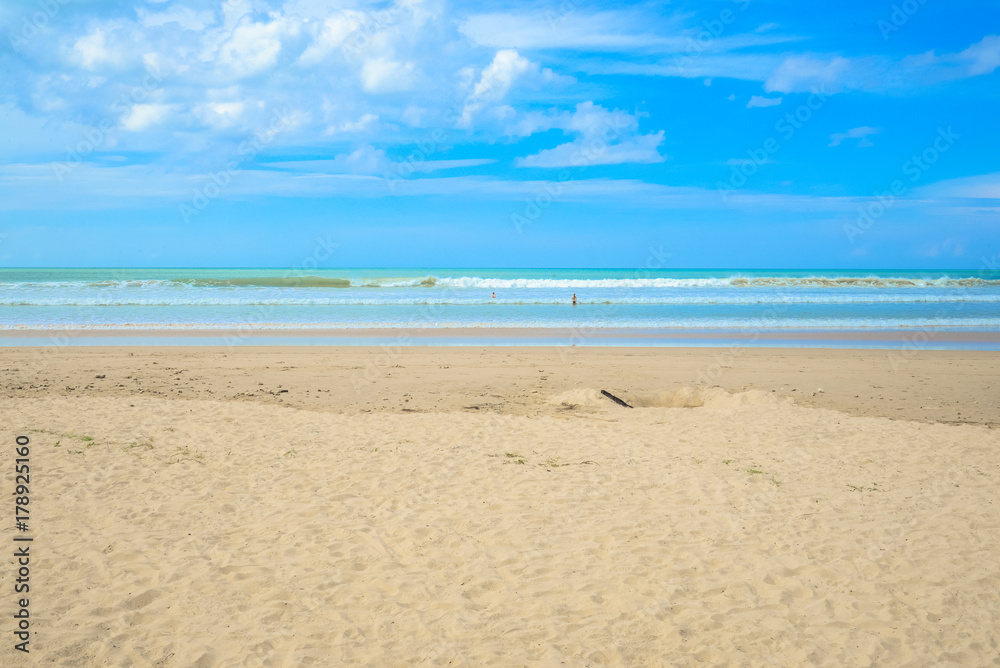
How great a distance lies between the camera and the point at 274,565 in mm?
4945

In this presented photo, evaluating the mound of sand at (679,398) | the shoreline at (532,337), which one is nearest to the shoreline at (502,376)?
the mound of sand at (679,398)

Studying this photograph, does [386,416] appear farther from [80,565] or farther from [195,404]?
[80,565]

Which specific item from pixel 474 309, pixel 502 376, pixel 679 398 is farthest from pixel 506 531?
pixel 474 309

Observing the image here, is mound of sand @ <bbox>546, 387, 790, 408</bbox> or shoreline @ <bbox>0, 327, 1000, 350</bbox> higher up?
shoreline @ <bbox>0, 327, 1000, 350</bbox>

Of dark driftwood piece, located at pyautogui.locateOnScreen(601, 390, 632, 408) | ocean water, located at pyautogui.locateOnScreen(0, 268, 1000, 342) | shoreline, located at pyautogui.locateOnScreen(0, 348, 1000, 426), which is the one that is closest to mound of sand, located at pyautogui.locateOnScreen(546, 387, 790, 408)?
shoreline, located at pyautogui.locateOnScreen(0, 348, 1000, 426)

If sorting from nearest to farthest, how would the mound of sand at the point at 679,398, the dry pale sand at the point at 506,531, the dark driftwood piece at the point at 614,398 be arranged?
the dry pale sand at the point at 506,531, the mound of sand at the point at 679,398, the dark driftwood piece at the point at 614,398

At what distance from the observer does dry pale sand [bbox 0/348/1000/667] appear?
13.4ft

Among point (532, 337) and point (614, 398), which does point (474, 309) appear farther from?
point (614, 398)

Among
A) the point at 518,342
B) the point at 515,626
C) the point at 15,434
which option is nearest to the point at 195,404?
the point at 15,434

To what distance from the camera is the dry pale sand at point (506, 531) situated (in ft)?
13.4

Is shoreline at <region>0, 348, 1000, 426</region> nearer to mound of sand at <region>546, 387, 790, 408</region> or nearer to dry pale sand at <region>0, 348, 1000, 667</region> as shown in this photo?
mound of sand at <region>546, 387, 790, 408</region>

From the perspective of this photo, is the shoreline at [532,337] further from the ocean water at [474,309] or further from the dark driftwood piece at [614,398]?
the dark driftwood piece at [614,398]

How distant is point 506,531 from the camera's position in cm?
566

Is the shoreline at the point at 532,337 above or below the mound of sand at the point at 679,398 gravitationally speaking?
above
